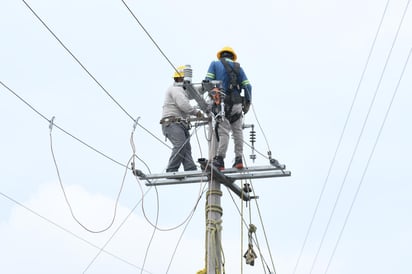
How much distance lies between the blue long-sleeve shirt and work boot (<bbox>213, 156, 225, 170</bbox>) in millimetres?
1100

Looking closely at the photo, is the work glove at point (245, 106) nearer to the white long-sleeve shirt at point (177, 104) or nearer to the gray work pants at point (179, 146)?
the white long-sleeve shirt at point (177, 104)

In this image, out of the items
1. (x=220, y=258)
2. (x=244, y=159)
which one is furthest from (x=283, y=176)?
(x=220, y=258)

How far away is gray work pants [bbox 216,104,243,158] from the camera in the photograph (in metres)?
14.1

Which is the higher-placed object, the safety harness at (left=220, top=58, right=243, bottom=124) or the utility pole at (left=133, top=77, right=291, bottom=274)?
the safety harness at (left=220, top=58, right=243, bottom=124)

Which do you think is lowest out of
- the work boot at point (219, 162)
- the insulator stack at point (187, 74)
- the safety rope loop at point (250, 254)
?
the safety rope loop at point (250, 254)

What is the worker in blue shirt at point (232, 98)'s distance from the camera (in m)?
14.1

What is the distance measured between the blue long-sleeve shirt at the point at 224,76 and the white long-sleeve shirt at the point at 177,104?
60 cm

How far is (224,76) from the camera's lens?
47.0ft

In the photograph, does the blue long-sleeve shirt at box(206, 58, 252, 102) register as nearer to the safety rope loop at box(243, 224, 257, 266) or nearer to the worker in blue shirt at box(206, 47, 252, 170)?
the worker in blue shirt at box(206, 47, 252, 170)

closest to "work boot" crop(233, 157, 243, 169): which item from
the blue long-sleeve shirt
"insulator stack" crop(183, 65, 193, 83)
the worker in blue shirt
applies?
the worker in blue shirt

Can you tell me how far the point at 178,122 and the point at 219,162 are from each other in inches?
48.7

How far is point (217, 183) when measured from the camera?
45.2 feet

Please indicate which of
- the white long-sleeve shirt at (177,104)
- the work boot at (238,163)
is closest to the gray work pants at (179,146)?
the white long-sleeve shirt at (177,104)

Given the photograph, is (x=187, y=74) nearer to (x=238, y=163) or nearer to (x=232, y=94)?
(x=232, y=94)
